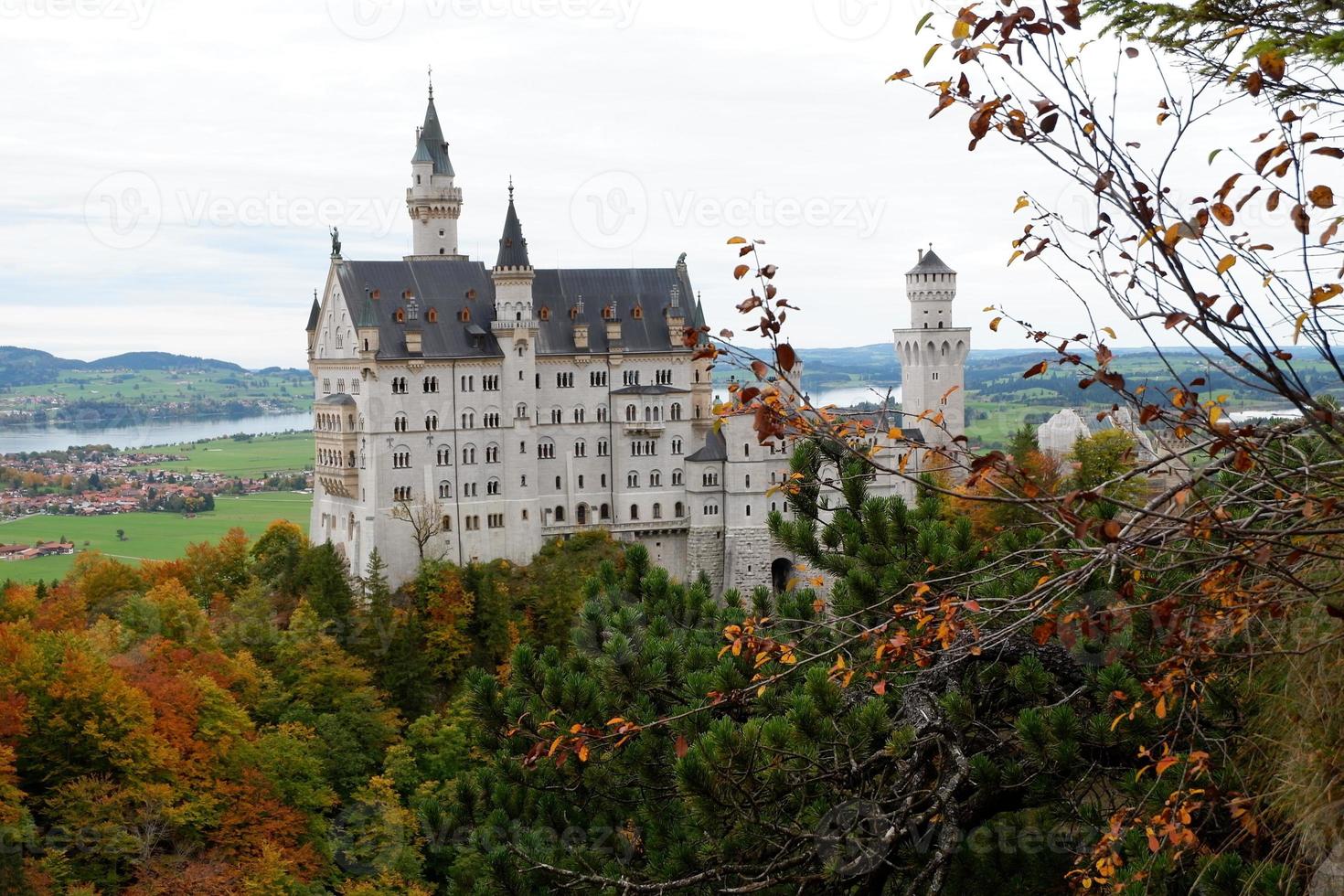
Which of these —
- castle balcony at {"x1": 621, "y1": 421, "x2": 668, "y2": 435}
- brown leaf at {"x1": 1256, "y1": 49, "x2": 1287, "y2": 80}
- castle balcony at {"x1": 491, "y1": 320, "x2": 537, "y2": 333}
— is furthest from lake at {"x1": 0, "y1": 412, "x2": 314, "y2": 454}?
brown leaf at {"x1": 1256, "y1": 49, "x2": 1287, "y2": 80}

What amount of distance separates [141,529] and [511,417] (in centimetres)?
4827

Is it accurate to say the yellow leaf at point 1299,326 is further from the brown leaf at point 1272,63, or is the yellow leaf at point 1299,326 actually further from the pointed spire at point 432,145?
the pointed spire at point 432,145

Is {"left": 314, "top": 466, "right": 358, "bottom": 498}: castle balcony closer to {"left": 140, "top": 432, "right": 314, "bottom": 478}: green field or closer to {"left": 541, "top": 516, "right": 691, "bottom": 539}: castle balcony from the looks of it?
{"left": 541, "top": 516, "right": 691, "bottom": 539}: castle balcony

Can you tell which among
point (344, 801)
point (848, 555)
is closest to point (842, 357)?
point (344, 801)

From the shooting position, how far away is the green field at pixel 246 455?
507ft

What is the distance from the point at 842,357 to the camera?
19838 centimetres

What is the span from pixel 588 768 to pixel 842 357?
182660mm

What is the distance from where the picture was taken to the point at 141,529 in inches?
4294

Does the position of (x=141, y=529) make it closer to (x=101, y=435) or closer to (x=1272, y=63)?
(x=101, y=435)

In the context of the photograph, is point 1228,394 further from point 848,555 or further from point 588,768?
point 588,768

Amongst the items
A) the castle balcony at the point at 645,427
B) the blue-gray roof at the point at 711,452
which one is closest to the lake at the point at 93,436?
the castle balcony at the point at 645,427

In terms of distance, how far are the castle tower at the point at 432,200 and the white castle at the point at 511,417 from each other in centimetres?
11

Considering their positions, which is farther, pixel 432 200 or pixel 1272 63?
pixel 432 200

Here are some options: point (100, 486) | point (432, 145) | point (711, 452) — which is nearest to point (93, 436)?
point (100, 486)
